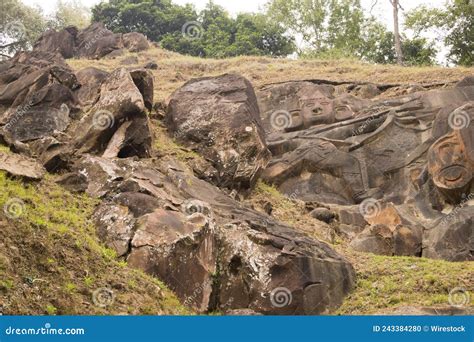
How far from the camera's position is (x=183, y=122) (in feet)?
58.5

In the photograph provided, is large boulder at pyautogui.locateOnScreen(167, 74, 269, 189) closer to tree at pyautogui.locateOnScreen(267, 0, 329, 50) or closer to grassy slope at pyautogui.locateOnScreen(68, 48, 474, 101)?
grassy slope at pyautogui.locateOnScreen(68, 48, 474, 101)

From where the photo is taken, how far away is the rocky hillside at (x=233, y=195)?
10.7 meters

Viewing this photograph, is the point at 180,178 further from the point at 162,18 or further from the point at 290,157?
the point at 162,18

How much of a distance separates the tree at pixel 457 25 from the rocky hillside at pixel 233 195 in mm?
11119

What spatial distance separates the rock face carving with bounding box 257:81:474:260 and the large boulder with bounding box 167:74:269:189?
2.31 metres

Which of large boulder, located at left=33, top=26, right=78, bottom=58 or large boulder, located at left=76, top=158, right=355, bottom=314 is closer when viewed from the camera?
large boulder, located at left=76, top=158, right=355, bottom=314

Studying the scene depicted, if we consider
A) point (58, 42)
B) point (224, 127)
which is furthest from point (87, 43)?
point (224, 127)

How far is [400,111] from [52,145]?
1063 cm

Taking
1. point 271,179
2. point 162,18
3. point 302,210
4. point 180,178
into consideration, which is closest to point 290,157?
point 271,179

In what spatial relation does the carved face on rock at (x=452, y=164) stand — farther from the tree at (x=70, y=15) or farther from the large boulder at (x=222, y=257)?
the tree at (x=70, y=15)

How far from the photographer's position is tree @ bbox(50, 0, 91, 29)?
5006cm

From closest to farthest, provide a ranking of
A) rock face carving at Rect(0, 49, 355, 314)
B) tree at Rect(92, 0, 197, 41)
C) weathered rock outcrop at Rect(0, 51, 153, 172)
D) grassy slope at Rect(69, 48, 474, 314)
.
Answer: rock face carving at Rect(0, 49, 355, 314) → grassy slope at Rect(69, 48, 474, 314) → weathered rock outcrop at Rect(0, 51, 153, 172) → tree at Rect(92, 0, 197, 41)

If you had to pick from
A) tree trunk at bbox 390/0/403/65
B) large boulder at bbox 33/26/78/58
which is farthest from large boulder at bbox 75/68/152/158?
large boulder at bbox 33/26/78/58

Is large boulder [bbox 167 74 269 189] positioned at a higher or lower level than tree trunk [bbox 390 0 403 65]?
lower
